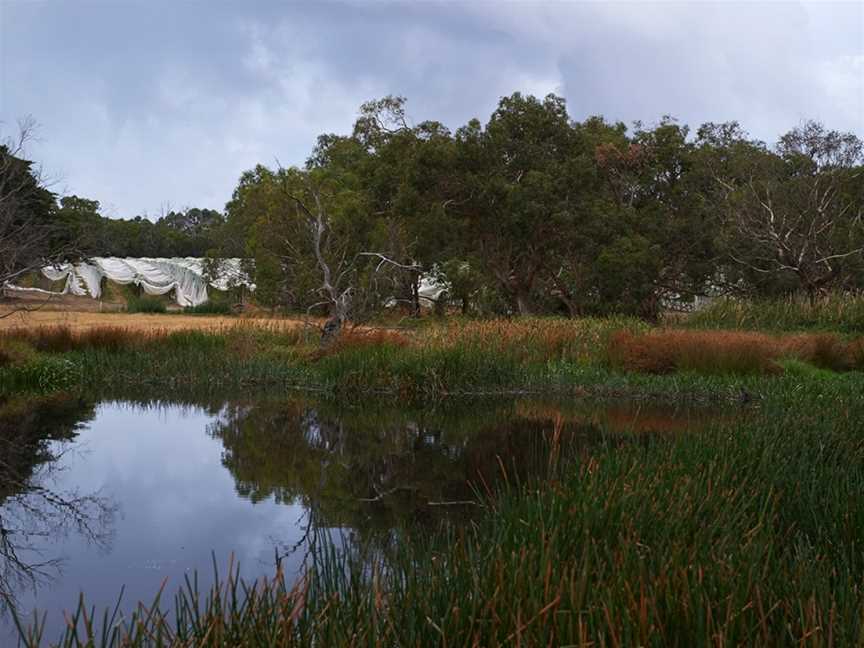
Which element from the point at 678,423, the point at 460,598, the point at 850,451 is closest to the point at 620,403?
the point at 678,423

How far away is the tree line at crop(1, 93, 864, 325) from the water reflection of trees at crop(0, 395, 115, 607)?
481 inches

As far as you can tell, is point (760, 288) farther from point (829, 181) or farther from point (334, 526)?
point (334, 526)

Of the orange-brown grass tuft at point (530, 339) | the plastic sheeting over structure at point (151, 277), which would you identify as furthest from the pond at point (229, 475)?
the plastic sheeting over structure at point (151, 277)

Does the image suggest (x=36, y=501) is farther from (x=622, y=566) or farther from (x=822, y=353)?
(x=822, y=353)

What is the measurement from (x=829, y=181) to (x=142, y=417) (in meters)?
24.6

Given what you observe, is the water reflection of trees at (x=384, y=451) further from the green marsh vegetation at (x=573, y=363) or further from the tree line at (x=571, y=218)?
the tree line at (x=571, y=218)

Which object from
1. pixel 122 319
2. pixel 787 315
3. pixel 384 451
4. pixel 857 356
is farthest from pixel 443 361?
pixel 122 319

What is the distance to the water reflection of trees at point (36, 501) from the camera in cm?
620

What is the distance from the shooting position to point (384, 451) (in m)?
10.1

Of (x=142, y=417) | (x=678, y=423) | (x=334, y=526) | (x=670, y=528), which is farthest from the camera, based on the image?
(x=142, y=417)

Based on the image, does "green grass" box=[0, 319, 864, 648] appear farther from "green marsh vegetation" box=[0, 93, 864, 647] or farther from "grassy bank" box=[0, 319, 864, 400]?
"grassy bank" box=[0, 319, 864, 400]

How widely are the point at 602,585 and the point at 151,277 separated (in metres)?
41.3

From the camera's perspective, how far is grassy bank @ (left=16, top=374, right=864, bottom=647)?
9.55 feet

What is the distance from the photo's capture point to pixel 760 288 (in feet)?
98.0
